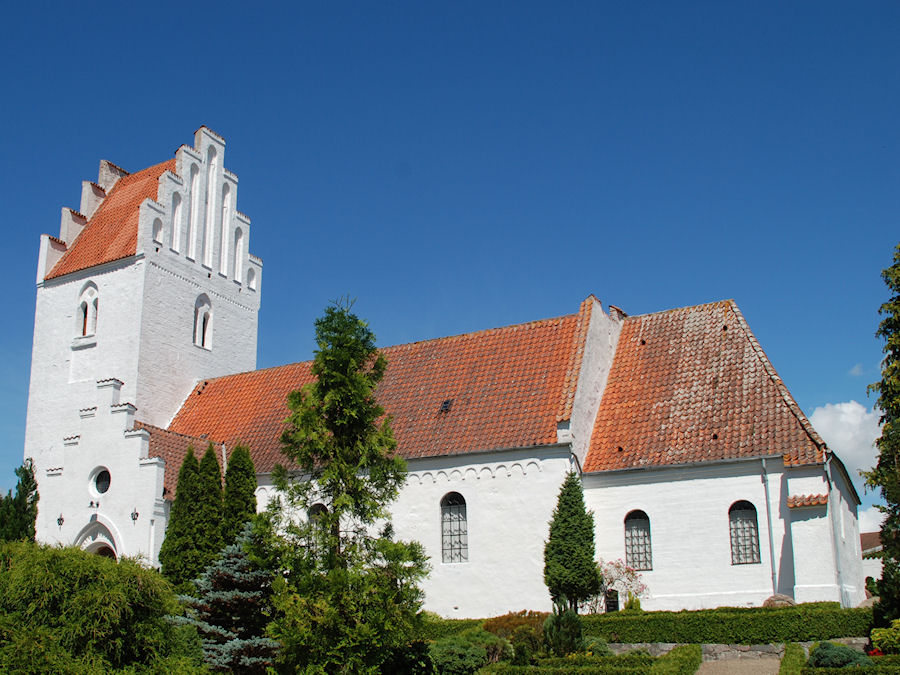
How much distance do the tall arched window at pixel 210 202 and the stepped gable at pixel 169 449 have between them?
8.43 metres

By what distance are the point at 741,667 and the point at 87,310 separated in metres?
25.9

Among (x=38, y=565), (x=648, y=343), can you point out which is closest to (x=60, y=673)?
(x=38, y=565)

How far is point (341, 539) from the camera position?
54.3 ft

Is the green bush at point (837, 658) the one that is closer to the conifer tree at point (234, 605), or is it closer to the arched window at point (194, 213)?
the conifer tree at point (234, 605)

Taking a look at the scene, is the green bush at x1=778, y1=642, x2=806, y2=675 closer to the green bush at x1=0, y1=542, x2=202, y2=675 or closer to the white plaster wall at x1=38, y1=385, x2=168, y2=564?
the green bush at x1=0, y1=542, x2=202, y2=675

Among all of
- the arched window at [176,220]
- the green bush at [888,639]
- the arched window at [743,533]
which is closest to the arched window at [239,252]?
the arched window at [176,220]

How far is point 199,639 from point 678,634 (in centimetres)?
981

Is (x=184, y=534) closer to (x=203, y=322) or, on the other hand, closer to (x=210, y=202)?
(x=203, y=322)

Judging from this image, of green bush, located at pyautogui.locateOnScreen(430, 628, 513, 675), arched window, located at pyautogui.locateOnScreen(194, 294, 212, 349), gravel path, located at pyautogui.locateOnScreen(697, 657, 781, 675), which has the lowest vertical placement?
gravel path, located at pyautogui.locateOnScreen(697, 657, 781, 675)

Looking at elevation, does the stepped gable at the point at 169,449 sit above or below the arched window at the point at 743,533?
above

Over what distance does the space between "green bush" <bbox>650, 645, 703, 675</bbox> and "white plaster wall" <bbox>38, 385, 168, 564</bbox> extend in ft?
49.9

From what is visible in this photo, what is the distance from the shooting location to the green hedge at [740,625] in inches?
696

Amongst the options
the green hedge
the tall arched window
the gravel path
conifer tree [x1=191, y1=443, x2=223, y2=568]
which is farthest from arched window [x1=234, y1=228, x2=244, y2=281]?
the gravel path

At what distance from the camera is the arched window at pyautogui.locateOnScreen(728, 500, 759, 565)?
2162 centimetres
